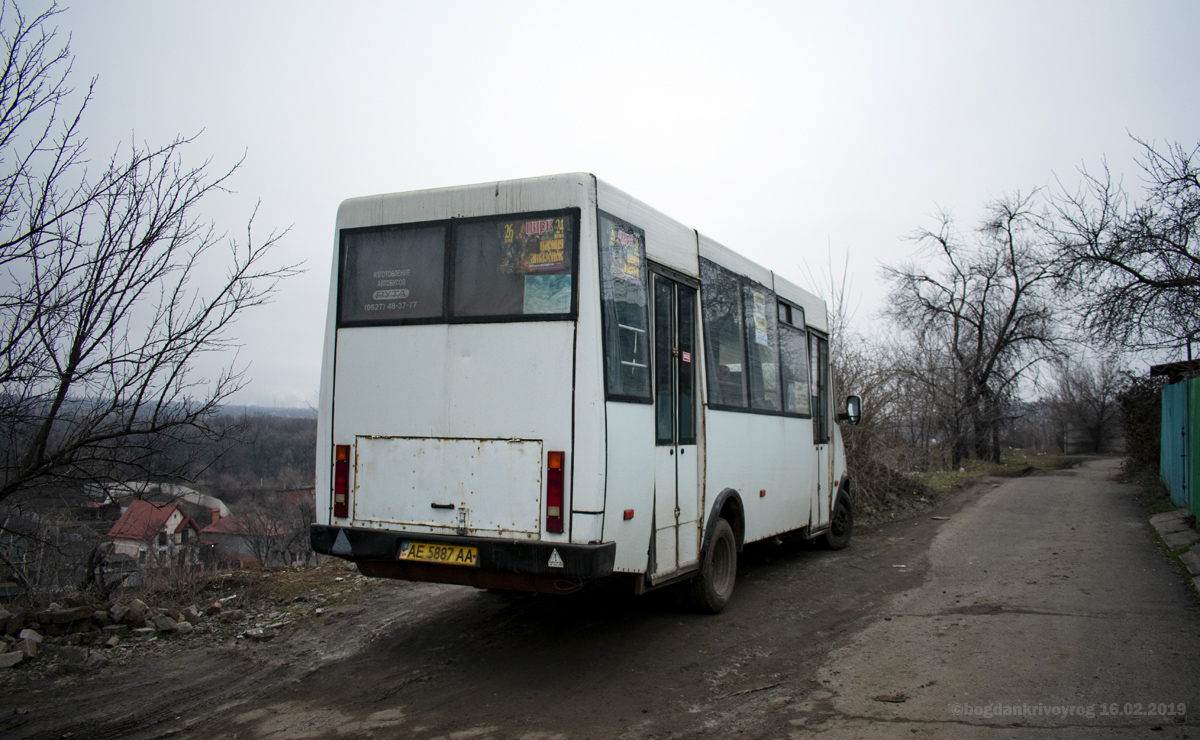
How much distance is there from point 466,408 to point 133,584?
503cm

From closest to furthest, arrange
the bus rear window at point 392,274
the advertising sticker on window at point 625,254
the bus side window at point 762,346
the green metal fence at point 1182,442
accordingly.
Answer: the advertising sticker on window at point 625,254, the bus rear window at point 392,274, the bus side window at point 762,346, the green metal fence at point 1182,442

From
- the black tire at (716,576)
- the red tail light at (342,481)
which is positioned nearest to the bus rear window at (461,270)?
the red tail light at (342,481)

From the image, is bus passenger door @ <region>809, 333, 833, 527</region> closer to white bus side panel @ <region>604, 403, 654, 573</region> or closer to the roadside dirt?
the roadside dirt

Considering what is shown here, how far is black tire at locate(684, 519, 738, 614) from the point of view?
604 centimetres

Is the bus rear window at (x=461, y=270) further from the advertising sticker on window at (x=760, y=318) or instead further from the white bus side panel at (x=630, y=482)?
the advertising sticker on window at (x=760, y=318)

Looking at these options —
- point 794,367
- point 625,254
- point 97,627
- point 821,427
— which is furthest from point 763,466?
point 97,627

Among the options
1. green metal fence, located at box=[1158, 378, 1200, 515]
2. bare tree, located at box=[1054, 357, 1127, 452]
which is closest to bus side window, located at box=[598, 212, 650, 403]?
green metal fence, located at box=[1158, 378, 1200, 515]

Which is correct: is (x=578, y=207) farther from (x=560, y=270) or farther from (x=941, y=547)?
(x=941, y=547)

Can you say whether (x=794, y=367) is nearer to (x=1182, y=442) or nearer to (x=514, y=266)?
(x=514, y=266)

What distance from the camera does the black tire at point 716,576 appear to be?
19.8ft

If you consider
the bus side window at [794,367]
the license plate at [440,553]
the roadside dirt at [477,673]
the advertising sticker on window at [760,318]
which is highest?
the advertising sticker on window at [760,318]

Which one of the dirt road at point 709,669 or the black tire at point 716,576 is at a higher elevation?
the black tire at point 716,576

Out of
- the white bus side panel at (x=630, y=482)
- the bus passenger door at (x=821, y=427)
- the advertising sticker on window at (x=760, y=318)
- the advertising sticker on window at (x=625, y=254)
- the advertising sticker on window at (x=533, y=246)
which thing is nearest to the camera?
the white bus side panel at (x=630, y=482)

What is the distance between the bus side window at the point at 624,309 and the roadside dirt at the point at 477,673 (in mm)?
1888
